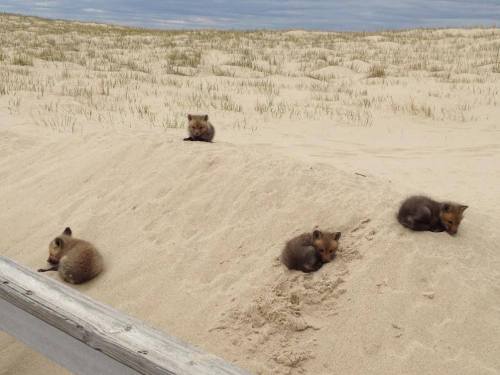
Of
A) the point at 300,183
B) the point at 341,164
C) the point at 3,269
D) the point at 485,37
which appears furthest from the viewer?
the point at 485,37

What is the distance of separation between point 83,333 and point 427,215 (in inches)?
136

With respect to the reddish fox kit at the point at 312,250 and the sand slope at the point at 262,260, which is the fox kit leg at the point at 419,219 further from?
the reddish fox kit at the point at 312,250

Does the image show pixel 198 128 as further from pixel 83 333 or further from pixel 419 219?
pixel 83 333

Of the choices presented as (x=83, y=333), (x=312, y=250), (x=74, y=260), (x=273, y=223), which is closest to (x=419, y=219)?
(x=312, y=250)

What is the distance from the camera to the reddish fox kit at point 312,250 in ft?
14.9

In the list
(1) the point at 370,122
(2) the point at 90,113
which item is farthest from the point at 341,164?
Answer: (2) the point at 90,113

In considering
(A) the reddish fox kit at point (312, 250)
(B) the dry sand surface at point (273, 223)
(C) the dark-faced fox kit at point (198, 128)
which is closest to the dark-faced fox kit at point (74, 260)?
(B) the dry sand surface at point (273, 223)

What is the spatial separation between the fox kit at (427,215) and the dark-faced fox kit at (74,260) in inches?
127

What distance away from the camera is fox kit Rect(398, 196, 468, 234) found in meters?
4.71

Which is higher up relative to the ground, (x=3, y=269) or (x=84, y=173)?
(x=3, y=269)

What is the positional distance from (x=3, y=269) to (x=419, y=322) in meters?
3.03

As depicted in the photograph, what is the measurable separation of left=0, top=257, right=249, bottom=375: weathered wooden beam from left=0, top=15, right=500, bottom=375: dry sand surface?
167 cm

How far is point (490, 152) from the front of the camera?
33.0 ft

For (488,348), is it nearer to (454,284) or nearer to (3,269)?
(454,284)
